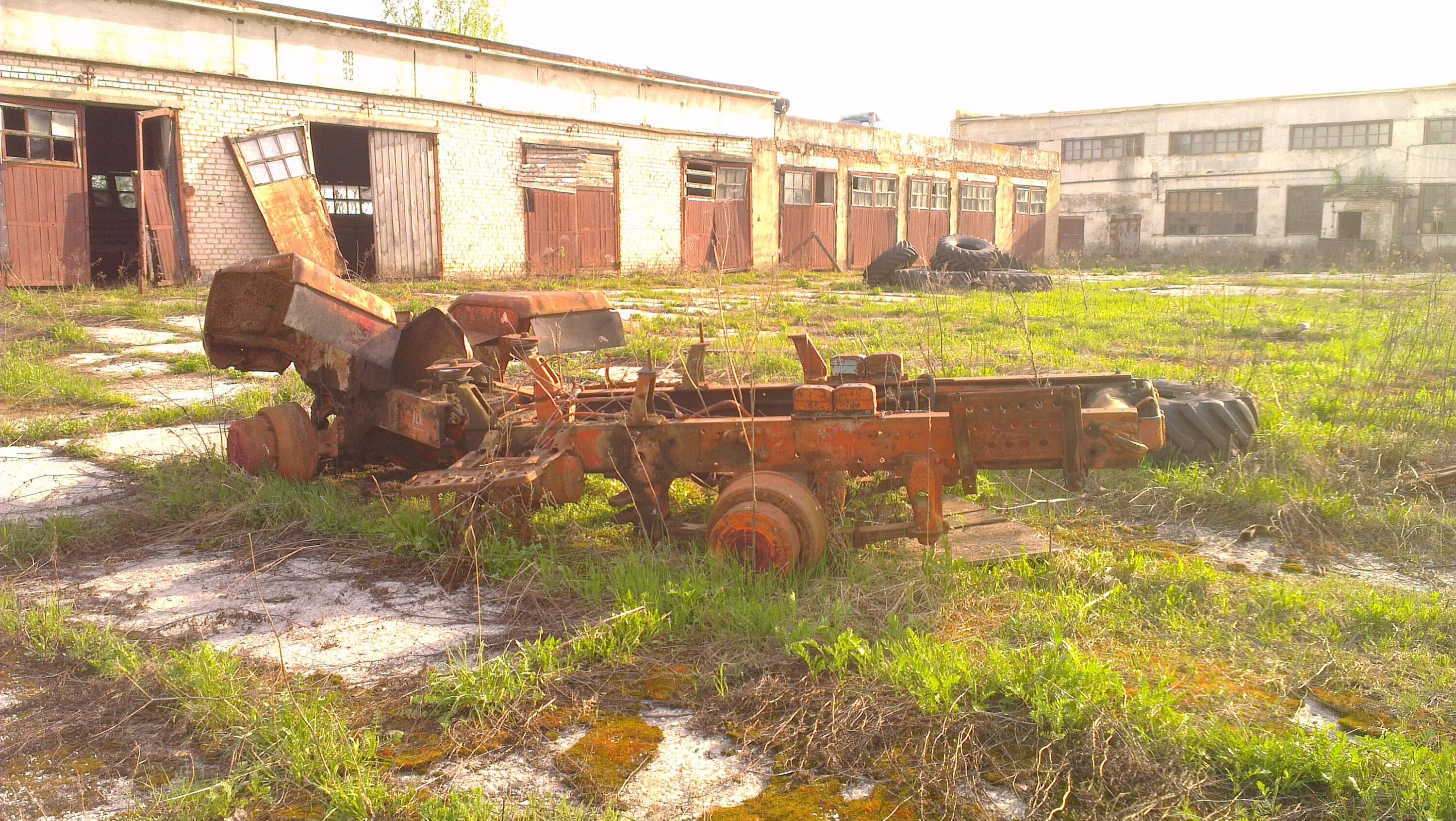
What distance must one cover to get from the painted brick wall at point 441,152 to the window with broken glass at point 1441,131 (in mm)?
29143

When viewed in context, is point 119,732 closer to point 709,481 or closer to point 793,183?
point 709,481

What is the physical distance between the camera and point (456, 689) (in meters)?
2.61

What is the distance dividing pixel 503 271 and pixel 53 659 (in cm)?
1696

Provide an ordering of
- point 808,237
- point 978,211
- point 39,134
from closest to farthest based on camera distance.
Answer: point 39,134 → point 808,237 → point 978,211

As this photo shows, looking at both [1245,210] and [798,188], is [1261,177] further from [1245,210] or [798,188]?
[798,188]

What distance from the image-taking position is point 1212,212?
4066 centimetres

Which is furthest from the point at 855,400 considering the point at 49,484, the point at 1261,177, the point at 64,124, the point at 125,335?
the point at 1261,177

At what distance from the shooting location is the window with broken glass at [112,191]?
1948 cm

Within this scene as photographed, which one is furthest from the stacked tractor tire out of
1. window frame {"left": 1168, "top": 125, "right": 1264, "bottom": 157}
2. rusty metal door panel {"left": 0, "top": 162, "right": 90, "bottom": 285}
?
window frame {"left": 1168, "top": 125, "right": 1264, "bottom": 157}

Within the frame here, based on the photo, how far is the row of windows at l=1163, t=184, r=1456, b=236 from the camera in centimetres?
3694

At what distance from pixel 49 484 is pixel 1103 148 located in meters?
44.6

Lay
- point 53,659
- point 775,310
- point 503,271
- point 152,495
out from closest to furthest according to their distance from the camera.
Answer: point 53,659
point 152,495
point 775,310
point 503,271

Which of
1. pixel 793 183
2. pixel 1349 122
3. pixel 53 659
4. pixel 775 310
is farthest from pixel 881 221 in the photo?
pixel 53 659

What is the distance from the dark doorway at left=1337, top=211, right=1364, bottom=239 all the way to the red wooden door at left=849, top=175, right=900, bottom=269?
66.0 ft
